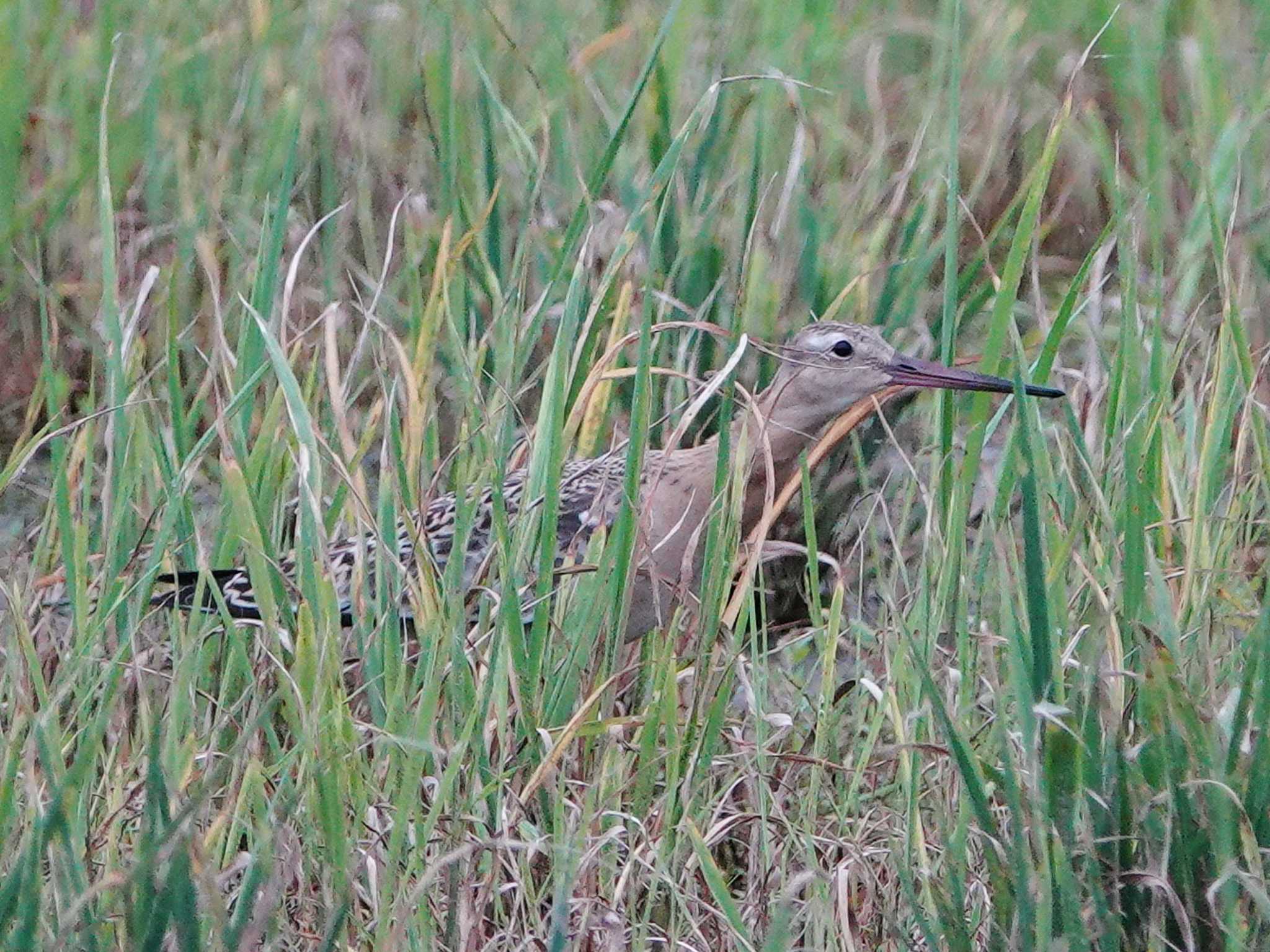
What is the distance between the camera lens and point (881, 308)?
3510 mm

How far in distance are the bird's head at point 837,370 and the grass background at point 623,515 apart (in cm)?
15

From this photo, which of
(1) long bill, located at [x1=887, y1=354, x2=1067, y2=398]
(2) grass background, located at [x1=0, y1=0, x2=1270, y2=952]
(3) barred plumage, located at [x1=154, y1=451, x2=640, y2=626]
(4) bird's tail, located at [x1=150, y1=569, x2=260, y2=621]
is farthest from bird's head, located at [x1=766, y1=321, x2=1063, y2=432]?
(4) bird's tail, located at [x1=150, y1=569, x2=260, y2=621]

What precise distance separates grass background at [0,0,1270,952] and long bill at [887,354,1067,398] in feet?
0.12

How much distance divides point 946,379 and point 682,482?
59 centimetres

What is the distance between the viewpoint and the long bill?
2.71m

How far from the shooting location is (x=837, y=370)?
3.26 metres

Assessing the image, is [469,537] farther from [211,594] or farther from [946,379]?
[946,379]

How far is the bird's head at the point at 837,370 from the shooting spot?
10.4ft

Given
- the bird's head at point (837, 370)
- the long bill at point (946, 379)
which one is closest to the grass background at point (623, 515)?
the long bill at point (946, 379)

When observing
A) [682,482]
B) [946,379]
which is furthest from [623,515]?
[682,482]

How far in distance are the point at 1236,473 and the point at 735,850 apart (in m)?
0.85

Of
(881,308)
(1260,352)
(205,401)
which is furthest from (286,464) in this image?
(1260,352)

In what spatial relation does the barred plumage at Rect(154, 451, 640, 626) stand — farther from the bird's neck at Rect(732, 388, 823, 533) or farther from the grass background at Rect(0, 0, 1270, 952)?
the bird's neck at Rect(732, 388, 823, 533)

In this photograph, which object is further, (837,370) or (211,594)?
(837,370)
